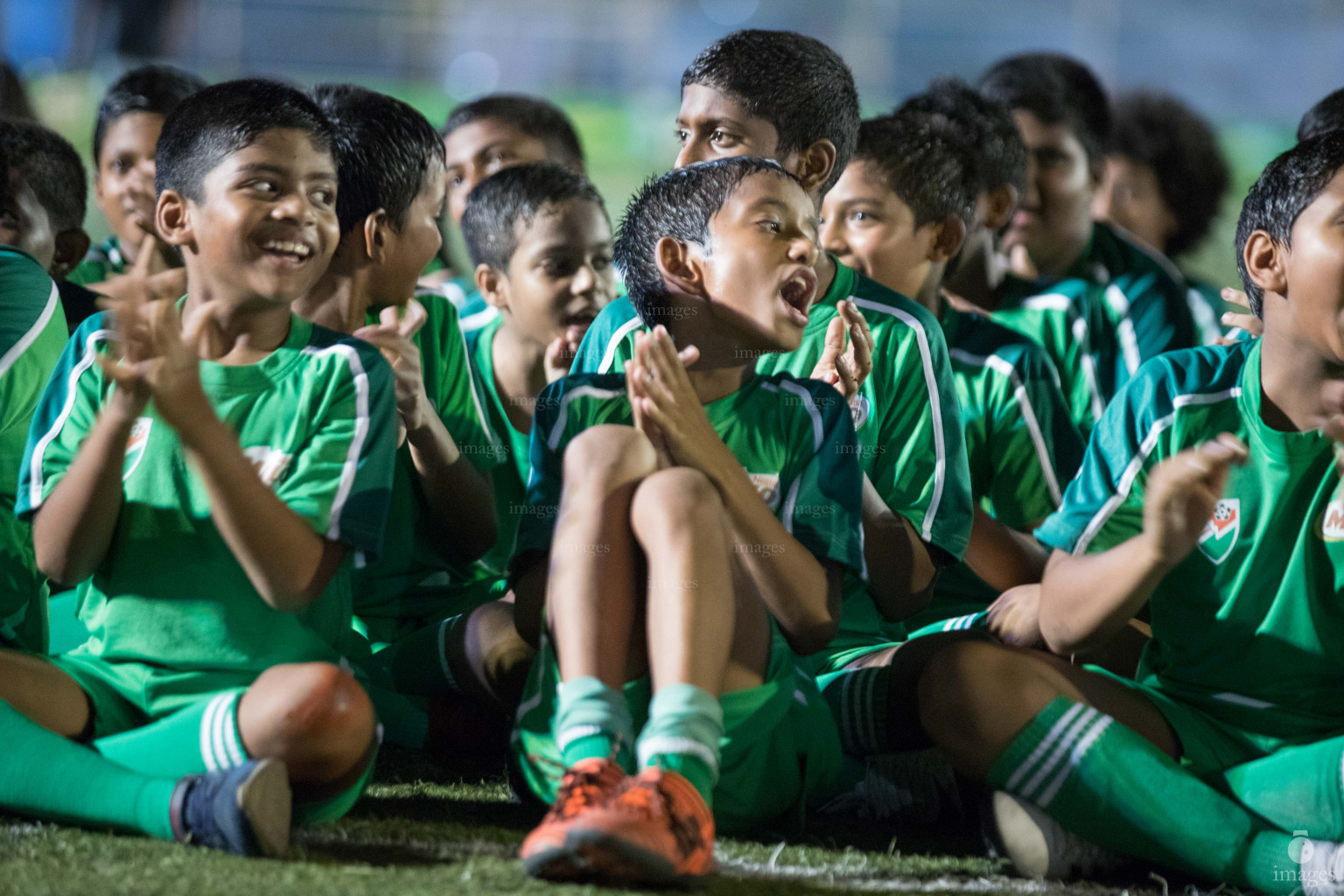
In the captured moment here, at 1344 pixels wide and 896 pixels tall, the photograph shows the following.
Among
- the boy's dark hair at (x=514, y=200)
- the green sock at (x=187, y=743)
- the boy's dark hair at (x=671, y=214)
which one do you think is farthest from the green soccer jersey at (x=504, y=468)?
the green sock at (x=187, y=743)

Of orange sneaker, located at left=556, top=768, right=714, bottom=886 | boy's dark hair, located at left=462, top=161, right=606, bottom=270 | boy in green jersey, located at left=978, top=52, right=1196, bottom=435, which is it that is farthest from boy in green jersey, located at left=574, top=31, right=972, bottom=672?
boy in green jersey, located at left=978, top=52, right=1196, bottom=435

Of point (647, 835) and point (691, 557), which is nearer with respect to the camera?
point (647, 835)

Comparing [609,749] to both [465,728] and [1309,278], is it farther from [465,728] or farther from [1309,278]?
[1309,278]

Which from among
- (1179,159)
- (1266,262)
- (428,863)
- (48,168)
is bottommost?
(428,863)

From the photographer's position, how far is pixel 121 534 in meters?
1.74

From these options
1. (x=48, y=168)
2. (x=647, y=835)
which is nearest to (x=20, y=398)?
(x=48, y=168)

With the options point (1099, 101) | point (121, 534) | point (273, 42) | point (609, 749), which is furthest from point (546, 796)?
point (273, 42)

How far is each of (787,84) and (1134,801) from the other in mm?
1410

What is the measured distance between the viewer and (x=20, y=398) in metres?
2.01

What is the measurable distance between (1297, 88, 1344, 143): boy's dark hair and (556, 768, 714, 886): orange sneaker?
2.02 metres

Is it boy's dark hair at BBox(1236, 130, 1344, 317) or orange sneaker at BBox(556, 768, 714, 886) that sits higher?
boy's dark hair at BBox(1236, 130, 1344, 317)

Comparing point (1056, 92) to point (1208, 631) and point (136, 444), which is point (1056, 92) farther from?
point (136, 444)

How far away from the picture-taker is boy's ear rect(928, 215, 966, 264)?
277cm

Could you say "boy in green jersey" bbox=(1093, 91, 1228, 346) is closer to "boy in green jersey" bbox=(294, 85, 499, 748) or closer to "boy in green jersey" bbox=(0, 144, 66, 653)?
"boy in green jersey" bbox=(294, 85, 499, 748)
